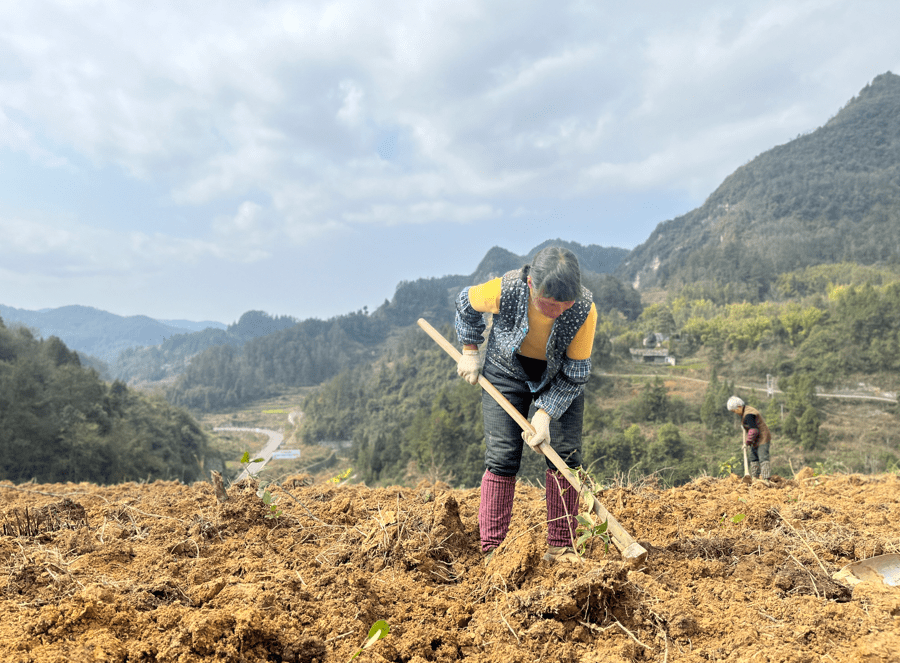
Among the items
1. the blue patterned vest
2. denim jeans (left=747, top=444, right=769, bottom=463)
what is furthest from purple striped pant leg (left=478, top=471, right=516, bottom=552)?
denim jeans (left=747, top=444, right=769, bottom=463)

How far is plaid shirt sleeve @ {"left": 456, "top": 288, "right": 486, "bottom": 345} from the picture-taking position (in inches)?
105

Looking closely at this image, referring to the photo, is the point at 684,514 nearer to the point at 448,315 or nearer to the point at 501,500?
the point at 501,500

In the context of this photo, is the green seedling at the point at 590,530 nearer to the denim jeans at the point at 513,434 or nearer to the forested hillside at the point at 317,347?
the denim jeans at the point at 513,434

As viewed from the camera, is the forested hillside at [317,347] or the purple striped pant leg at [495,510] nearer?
the purple striped pant leg at [495,510]

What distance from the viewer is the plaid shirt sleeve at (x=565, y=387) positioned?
2.41m

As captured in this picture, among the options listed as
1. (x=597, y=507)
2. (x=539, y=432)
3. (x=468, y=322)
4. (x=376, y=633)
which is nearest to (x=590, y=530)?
(x=597, y=507)

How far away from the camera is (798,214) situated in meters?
114

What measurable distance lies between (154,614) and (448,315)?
513 feet

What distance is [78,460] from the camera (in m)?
33.2

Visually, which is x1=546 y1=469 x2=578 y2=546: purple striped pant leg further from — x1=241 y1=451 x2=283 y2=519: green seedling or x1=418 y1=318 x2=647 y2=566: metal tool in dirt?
x1=241 y1=451 x2=283 y2=519: green seedling

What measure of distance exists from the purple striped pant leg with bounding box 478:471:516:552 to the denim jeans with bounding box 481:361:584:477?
49 mm

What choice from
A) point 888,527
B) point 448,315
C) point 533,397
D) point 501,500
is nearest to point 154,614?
point 501,500

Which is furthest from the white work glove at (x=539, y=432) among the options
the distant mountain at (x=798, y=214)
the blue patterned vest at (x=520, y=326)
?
the distant mountain at (x=798, y=214)

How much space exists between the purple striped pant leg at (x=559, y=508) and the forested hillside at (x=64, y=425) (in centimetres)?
3420
